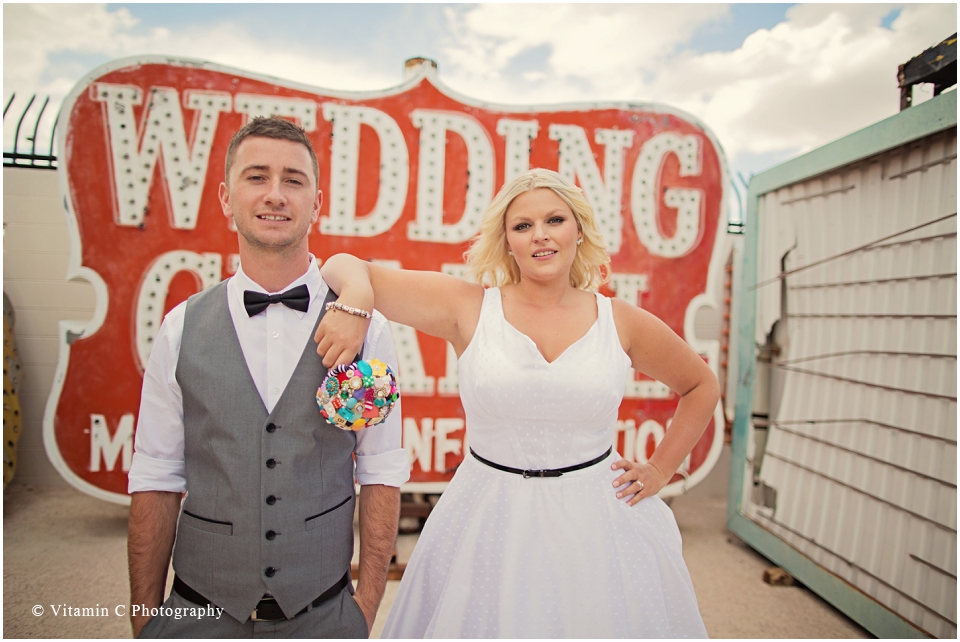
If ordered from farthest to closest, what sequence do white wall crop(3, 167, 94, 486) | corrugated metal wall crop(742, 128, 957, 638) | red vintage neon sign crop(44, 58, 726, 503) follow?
white wall crop(3, 167, 94, 486)
red vintage neon sign crop(44, 58, 726, 503)
corrugated metal wall crop(742, 128, 957, 638)

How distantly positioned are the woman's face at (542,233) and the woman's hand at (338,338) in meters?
0.68

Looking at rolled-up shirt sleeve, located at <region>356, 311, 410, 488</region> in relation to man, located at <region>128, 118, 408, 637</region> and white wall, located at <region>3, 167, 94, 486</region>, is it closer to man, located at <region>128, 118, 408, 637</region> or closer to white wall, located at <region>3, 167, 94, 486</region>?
man, located at <region>128, 118, 408, 637</region>

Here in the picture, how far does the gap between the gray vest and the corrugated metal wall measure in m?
3.36

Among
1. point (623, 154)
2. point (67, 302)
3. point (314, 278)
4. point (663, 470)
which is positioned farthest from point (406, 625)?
point (67, 302)

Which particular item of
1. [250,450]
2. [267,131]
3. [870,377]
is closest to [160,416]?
[250,450]

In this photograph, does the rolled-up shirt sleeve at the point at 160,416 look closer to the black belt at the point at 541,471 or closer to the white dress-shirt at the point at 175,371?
the white dress-shirt at the point at 175,371

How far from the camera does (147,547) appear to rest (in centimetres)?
157

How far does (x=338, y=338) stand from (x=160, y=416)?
56 cm

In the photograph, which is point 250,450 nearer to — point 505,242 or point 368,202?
point 505,242

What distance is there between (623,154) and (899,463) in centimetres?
281

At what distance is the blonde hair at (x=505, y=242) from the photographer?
1980mm

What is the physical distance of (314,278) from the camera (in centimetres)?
170

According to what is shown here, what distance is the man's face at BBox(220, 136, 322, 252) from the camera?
154 centimetres

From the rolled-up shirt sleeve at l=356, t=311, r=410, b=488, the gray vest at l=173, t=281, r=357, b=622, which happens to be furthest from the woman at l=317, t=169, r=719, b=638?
the gray vest at l=173, t=281, r=357, b=622
